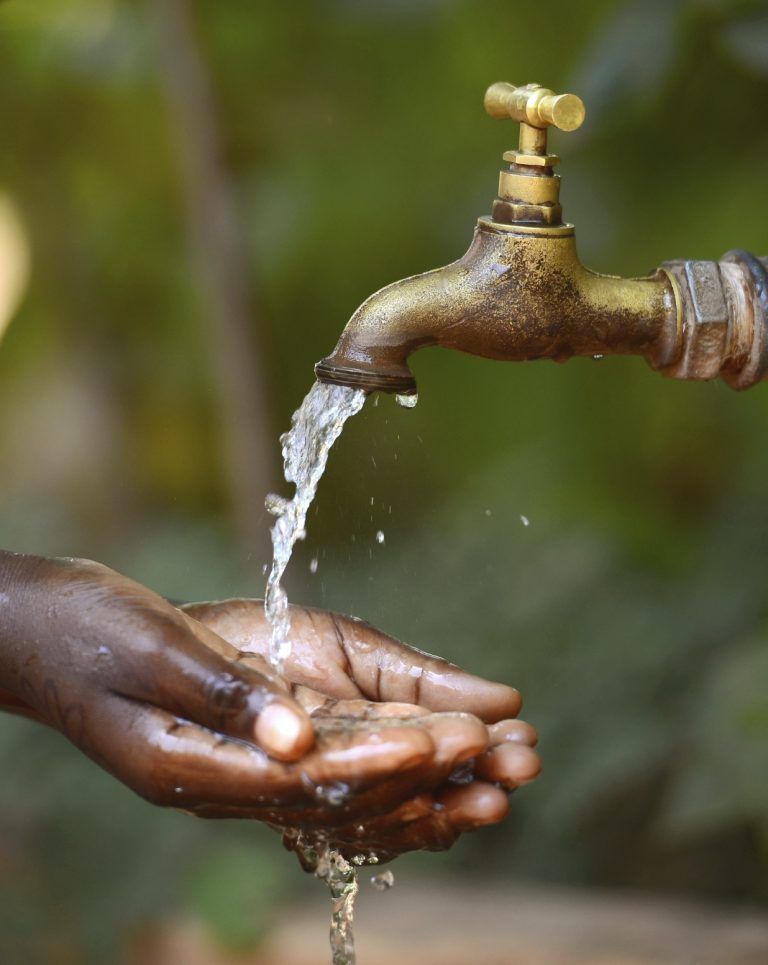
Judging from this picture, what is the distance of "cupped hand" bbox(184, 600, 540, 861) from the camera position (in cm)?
104

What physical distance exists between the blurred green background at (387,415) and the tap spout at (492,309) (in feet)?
2.17

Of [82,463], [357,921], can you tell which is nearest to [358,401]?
[357,921]

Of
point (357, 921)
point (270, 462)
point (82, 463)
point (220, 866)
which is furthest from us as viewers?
point (82, 463)

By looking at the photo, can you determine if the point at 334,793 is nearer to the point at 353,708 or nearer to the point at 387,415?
the point at 353,708

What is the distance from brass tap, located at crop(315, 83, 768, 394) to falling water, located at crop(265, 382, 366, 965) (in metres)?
0.07

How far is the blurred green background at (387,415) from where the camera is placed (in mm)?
2443

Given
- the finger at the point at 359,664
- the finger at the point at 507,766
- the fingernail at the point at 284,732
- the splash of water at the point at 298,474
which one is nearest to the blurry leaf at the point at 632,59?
the splash of water at the point at 298,474

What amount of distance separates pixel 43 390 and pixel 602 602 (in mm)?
1931

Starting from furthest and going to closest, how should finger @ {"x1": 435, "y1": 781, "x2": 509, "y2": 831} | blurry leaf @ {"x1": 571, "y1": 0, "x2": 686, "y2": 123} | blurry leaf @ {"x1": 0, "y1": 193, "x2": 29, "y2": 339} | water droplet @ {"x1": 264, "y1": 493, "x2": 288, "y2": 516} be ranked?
blurry leaf @ {"x1": 0, "y1": 193, "x2": 29, "y2": 339}
blurry leaf @ {"x1": 571, "y1": 0, "x2": 686, "y2": 123}
water droplet @ {"x1": 264, "y1": 493, "x2": 288, "y2": 516}
finger @ {"x1": 435, "y1": 781, "x2": 509, "y2": 831}

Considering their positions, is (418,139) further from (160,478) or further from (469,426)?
(160,478)

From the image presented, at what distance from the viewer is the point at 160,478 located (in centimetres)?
379

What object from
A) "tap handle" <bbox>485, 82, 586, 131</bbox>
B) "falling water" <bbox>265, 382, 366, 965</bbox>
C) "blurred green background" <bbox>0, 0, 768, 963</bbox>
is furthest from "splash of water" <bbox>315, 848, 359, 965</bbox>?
"blurred green background" <bbox>0, 0, 768, 963</bbox>

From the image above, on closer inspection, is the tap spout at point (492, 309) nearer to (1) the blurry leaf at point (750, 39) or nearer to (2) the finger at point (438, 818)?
(2) the finger at point (438, 818)

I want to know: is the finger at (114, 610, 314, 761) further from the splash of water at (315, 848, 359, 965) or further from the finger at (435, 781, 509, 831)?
the splash of water at (315, 848, 359, 965)
